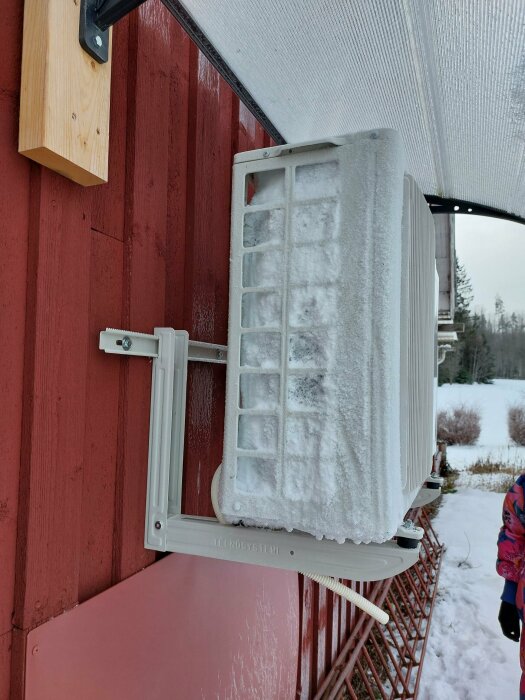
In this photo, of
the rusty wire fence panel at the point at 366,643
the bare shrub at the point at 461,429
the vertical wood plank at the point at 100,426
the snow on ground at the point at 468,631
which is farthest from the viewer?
the bare shrub at the point at 461,429

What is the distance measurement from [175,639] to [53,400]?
32.9 inches

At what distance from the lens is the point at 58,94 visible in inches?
36.0

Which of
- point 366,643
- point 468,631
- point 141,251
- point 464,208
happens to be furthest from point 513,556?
point 141,251

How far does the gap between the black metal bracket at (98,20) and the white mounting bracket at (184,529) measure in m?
0.60

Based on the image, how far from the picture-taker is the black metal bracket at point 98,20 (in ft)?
3.19

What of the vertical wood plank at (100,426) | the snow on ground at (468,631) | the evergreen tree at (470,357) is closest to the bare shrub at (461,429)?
the snow on ground at (468,631)

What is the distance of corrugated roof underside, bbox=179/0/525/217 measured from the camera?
146cm

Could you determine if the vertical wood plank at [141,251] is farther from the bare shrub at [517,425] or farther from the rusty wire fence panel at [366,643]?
the bare shrub at [517,425]

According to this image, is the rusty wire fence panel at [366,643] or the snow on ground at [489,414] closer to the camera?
the rusty wire fence panel at [366,643]

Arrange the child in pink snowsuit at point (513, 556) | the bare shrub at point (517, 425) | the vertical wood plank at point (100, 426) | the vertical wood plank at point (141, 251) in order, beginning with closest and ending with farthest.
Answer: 1. the vertical wood plank at point (100, 426)
2. the vertical wood plank at point (141, 251)
3. the child in pink snowsuit at point (513, 556)
4. the bare shrub at point (517, 425)

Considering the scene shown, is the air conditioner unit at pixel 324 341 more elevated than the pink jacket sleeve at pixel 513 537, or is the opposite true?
the air conditioner unit at pixel 324 341

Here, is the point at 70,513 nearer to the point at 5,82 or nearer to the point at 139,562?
the point at 139,562

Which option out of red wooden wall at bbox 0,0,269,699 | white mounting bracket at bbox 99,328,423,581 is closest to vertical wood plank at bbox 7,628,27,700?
red wooden wall at bbox 0,0,269,699

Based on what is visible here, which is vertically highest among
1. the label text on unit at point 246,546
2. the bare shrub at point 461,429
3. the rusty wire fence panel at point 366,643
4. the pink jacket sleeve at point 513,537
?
the label text on unit at point 246,546
